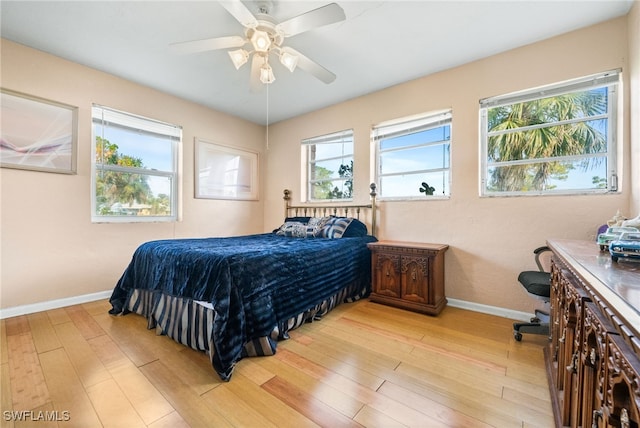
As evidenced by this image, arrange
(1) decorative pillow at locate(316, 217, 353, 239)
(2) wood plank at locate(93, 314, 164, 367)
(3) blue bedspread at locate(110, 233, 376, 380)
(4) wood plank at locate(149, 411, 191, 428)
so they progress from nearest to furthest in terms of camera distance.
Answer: (4) wood plank at locate(149, 411, 191, 428) < (3) blue bedspread at locate(110, 233, 376, 380) < (2) wood plank at locate(93, 314, 164, 367) < (1) decorative pillow at locate(316, 217, 353, 239)

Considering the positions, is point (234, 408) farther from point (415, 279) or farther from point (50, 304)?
point (50, 304)

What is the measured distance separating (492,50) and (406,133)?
110cm

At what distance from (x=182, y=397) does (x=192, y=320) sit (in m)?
0.55

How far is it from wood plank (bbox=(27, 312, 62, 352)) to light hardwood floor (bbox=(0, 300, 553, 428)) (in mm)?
15

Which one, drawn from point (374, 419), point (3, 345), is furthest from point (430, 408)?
point (3, 345)

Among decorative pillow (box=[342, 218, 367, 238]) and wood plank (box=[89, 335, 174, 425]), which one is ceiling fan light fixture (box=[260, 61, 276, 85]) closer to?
decorative pillow (box=[342, 218, 367, 238])

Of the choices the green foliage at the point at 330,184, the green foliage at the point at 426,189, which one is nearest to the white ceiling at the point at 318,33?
the green foliage at the point at 330,184

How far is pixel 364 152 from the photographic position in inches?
136

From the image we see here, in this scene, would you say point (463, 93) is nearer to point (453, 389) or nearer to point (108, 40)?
point (453, 389)

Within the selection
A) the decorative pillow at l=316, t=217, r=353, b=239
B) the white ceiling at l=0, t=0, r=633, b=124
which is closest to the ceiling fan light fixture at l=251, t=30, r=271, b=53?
the white ceiling at l=0, t=0, r=633, b=124

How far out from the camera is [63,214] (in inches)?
105

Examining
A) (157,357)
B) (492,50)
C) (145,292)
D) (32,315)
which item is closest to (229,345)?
(157,357)

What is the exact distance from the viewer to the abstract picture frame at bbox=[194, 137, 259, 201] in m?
3.79

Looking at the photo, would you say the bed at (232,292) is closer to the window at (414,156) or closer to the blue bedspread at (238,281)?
the blue bedspread at (238,281)
